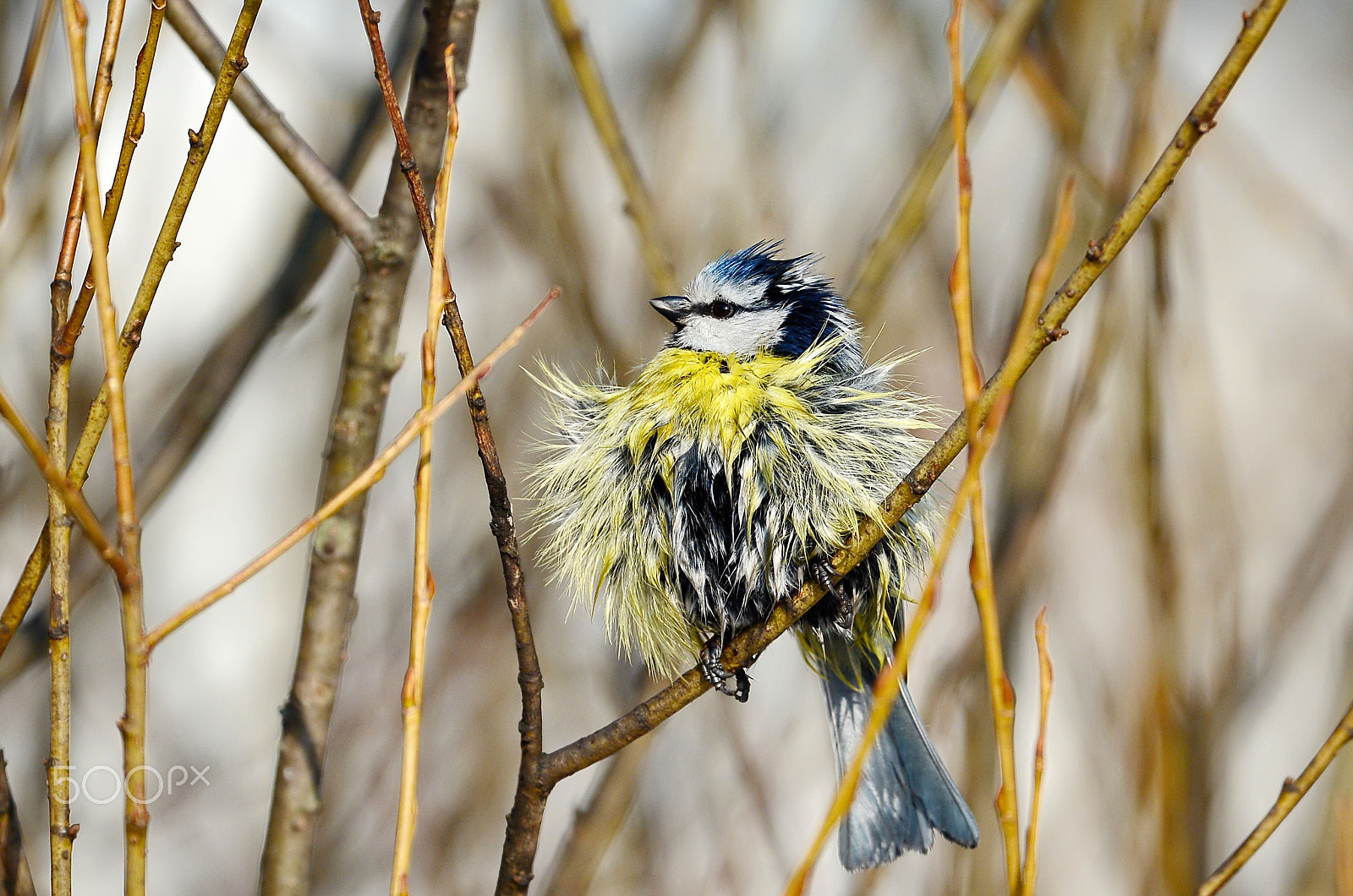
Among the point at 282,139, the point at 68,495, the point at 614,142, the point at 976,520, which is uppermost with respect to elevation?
the point at 614,142

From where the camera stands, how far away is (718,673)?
161 centimetres

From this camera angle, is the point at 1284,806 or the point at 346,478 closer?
the point at 1284,806

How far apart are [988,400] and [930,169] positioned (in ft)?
4.44

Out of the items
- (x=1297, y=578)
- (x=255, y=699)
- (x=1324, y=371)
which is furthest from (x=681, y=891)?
(x=1324, y=371)

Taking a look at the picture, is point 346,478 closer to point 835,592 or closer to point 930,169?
point 835,592

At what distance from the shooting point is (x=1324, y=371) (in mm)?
3699

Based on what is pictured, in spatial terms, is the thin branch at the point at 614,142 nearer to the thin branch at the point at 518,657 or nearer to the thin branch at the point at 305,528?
the thin branch at the point at 518,657

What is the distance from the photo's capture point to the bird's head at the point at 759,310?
1.86m

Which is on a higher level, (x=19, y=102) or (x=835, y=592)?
(x=19, y=102)

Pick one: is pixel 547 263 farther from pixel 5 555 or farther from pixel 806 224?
pixel 5 555

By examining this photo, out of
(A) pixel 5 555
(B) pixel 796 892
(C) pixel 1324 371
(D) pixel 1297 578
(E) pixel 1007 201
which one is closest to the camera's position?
(B) pixel 796 892

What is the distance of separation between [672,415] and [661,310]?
1.35ft

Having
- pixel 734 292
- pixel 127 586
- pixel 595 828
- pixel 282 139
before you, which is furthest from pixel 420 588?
pixel 595 828

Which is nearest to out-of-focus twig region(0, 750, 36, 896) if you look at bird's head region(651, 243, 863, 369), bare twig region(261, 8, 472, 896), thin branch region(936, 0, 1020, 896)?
bare twig region(261, 8, 472, 896)
